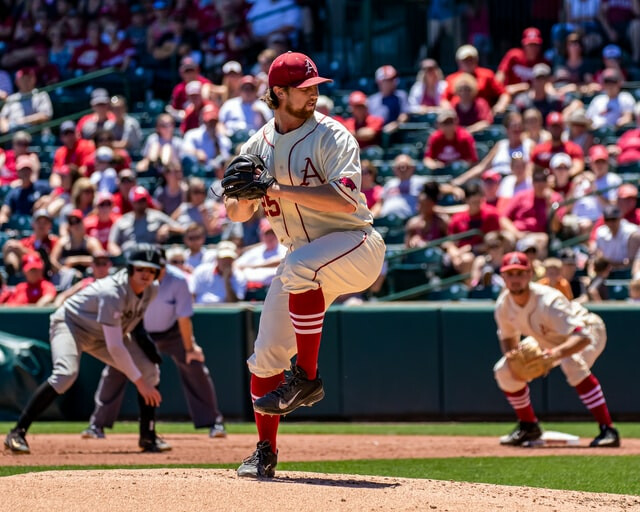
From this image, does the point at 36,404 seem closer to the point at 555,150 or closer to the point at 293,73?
the point at 293,73

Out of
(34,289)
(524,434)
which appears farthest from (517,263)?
(34,289)

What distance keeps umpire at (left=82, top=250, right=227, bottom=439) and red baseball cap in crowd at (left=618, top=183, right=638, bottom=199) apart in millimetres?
4344

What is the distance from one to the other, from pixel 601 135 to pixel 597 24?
2455 millimetres

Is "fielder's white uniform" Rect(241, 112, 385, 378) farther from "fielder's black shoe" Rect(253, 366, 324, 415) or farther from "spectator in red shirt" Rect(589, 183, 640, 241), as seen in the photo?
"spectator in red shirt" Rect(589, 183, 640, 241)

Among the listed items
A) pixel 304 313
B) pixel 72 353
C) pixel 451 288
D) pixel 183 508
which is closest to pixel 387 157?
pixel 451 288

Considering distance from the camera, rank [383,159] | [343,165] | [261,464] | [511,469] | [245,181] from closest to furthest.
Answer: [245,181] < [343,165] < [261,464] < [511,469] < [383,159]

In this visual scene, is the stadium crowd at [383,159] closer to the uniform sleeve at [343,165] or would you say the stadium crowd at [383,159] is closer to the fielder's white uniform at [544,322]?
the fielder's white uniform at [544,322]

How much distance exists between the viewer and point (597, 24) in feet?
51.4

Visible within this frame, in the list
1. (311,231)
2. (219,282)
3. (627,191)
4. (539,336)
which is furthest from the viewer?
(219,282)

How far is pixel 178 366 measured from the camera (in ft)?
34.5

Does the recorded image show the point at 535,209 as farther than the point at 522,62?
No

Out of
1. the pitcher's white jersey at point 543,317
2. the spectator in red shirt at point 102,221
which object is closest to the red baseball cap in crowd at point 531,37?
the spectator in red shirt at point 102,221

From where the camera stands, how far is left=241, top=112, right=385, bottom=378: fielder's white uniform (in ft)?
18.8

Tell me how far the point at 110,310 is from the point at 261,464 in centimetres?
295
